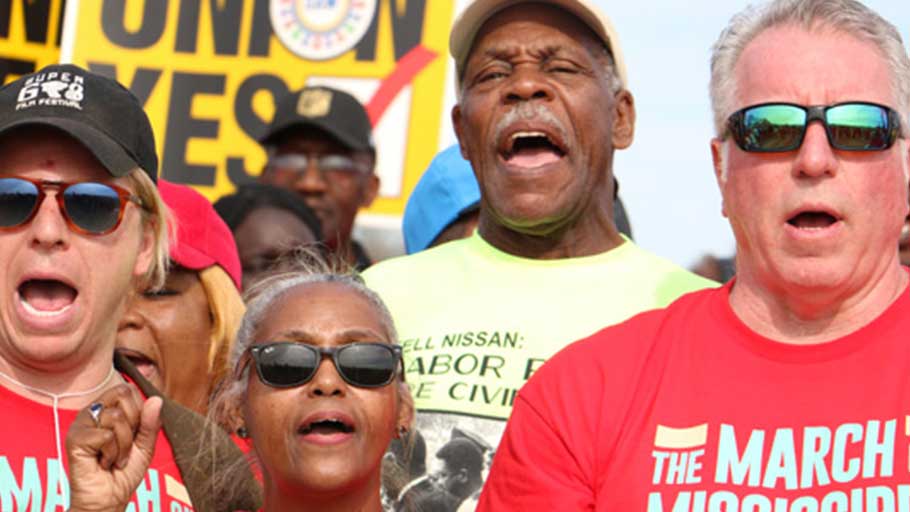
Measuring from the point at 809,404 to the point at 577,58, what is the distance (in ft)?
5.42

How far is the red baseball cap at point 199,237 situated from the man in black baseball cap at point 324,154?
2128mm

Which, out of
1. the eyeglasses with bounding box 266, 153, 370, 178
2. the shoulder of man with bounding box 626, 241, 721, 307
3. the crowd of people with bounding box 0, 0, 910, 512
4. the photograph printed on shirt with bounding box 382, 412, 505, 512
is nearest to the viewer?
the crowd of people with bounding box 0, 0, 910, 512

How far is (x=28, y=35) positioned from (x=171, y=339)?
13.3 feet

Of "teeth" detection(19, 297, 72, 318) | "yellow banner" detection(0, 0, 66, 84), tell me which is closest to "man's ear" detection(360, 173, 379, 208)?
"yellow banner" detection(0, 0, 66, 84)

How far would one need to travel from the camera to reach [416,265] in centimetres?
430

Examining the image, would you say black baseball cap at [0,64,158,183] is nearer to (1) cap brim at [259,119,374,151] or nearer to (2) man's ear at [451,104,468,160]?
(2) man's ear at [451,104,468,160]

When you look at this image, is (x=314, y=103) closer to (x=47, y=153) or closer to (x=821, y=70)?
(x=47, y=153)

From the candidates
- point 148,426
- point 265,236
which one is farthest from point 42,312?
point 265,236

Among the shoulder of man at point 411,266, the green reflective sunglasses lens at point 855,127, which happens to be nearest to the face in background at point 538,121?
the shoulder of man at point 411,266

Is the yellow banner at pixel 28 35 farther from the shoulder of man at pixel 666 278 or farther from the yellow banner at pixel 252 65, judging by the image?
the shoulder of man at pixel 666 278

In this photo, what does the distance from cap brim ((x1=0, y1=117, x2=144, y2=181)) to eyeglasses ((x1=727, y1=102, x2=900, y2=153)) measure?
4.21 ft

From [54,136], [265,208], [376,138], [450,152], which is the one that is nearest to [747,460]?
[54,136]

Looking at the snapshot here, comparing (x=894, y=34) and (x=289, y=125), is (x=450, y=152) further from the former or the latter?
(x=894, y=34)

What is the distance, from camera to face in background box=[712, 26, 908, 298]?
117 inches
